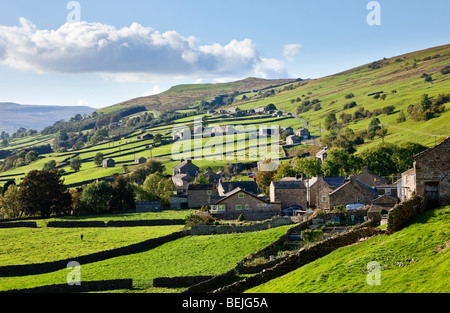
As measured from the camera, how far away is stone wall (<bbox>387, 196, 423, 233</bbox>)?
26.4 m

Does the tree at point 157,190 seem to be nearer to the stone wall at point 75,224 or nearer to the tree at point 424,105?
the stone wall at point 75,224

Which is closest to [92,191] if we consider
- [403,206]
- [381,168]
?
[381,168]

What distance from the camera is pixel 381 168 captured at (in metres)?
91.6

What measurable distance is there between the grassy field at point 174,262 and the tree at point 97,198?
39.2 m

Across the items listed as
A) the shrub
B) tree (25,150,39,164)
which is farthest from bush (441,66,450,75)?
tree (25,150,39,164)

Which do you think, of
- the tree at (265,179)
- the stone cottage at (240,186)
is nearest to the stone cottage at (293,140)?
the tree at (265,179)

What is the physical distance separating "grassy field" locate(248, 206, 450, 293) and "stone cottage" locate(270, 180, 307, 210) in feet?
145

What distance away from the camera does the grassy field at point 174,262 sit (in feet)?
135

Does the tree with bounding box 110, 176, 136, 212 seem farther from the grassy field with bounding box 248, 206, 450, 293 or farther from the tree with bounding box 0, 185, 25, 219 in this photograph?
the grassy field with bounding box 248, 206, 450, 293

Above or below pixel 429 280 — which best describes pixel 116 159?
above

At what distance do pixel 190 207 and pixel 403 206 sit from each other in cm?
6384

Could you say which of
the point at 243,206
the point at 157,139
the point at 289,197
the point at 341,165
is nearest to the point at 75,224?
the point at 243,206

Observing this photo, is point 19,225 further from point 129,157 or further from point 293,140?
point 293,140
